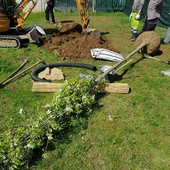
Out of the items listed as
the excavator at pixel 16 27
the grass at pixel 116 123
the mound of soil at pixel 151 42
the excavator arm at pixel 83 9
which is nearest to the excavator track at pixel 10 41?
the excavator at pixel 16 27

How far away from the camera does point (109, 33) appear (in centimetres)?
1227

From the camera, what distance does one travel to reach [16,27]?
987 cm

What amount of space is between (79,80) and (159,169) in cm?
237

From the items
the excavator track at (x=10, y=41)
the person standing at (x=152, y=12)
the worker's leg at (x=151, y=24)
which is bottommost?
the excavator track at (x=10, y=41)

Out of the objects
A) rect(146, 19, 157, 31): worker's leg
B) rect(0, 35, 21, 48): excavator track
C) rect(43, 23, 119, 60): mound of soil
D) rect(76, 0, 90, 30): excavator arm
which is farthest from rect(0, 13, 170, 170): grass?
rect(146, 19, 157, 31): worker's leg

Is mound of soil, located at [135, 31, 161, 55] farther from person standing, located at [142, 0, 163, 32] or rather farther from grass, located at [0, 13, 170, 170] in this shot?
person standing, located at [142, 0, 163, 32]

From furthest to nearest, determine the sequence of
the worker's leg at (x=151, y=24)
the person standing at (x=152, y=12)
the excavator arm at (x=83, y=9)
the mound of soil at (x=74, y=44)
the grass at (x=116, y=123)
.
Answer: the worker's leg at (x=151, y=24), the person standing at (x=152, y=12), the excavator arm at (x=83, y=9), the mound of soil at (x=74, y=44), the grass at (x=116, y=123)

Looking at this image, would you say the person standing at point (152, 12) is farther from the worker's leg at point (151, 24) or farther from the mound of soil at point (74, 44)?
the mound of soil at point (74, 44)

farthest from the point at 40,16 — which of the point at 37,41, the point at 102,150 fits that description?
the point at 102,150

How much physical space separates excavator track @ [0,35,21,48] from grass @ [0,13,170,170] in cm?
73

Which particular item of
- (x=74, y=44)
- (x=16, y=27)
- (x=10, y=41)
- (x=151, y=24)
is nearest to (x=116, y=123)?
(x=74, y=44)

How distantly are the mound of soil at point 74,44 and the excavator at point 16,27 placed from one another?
532 millimetres

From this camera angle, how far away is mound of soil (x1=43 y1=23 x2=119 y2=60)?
352 inches

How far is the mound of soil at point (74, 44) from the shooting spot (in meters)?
8.93
